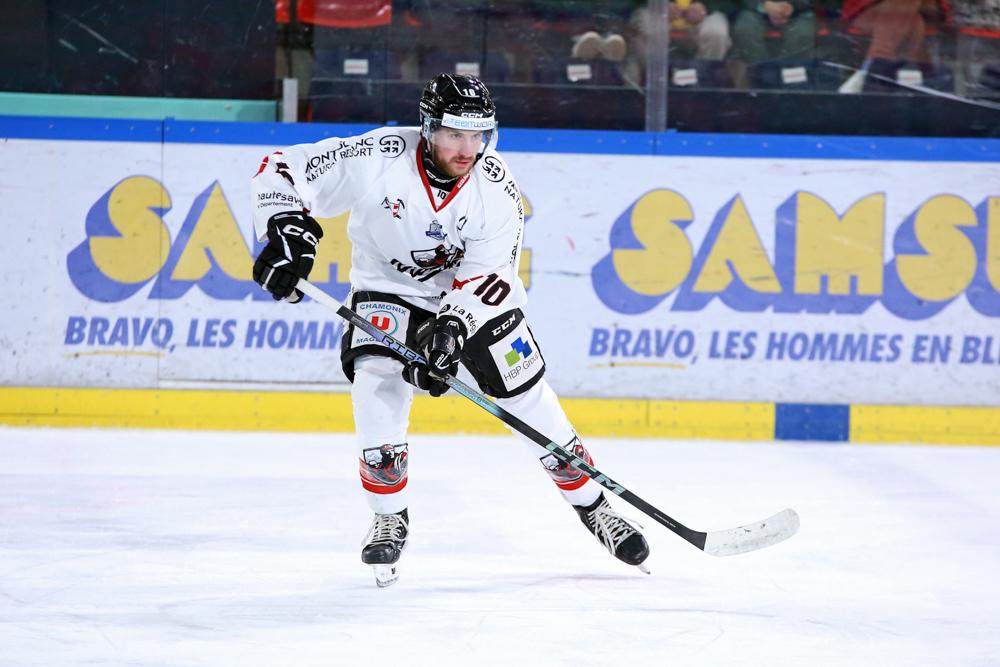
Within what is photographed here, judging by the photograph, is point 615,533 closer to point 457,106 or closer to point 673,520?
point 673,520

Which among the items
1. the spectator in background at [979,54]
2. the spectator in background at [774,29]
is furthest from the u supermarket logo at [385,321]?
the spectator in background at [979,54]

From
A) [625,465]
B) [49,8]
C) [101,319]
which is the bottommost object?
[625,465]

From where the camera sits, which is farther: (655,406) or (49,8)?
(49,8)

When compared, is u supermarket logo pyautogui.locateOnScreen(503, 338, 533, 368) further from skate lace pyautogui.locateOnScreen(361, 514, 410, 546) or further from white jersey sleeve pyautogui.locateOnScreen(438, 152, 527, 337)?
skate lace pyautogui.locateOnScreen(361, 514, 410, 546)

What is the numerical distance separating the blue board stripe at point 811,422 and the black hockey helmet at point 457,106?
8.06ft

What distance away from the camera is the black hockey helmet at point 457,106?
2811 mm

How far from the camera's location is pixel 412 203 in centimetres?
293

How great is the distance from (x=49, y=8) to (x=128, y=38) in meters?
0.37

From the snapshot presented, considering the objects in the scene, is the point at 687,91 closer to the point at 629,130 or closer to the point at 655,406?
the point at 629,130

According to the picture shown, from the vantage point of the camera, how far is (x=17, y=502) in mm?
3557

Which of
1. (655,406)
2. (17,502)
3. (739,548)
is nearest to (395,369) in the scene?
(739,548)

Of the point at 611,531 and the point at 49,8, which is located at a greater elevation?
the point at 49,8

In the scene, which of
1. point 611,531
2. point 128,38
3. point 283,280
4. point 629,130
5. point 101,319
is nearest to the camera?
point 283,280

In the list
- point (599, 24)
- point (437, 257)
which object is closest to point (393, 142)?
point (437, 257)
